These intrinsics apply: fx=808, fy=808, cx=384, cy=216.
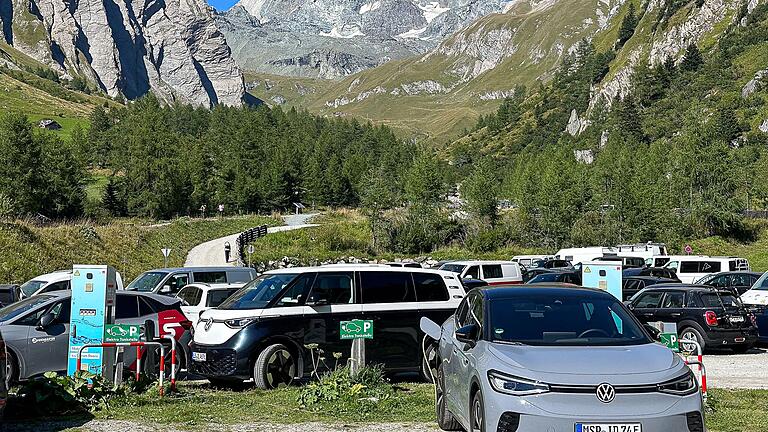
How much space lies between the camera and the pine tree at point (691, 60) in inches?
5891

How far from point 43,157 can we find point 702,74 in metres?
111

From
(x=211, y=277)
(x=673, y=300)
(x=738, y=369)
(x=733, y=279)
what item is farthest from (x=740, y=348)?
(x=211, y=277)

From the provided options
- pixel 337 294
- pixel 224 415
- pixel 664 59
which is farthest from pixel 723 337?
pixel 664 59

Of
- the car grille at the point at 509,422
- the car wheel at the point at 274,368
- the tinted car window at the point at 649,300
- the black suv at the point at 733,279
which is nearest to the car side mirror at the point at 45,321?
the car wheel at the point at 274,368

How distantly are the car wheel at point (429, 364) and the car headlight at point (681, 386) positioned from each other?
6.87m

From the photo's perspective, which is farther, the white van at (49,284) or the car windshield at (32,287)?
the car windshield at (32,287)

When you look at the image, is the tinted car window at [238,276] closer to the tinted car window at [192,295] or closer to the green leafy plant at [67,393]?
the tinted car window at [192,295]

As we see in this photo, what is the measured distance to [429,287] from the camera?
47.4ft

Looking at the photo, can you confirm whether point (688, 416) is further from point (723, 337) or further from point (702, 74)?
point (702, 74)

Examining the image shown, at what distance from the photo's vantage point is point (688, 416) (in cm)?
673

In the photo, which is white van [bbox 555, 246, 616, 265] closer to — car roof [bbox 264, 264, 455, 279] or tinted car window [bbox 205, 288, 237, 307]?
tinted car window [bbox 205, 288, 237, 307]

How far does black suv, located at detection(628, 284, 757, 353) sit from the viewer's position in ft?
61.2

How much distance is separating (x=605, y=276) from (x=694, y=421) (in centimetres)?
985

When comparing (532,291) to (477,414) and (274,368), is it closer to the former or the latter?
(477,414)
